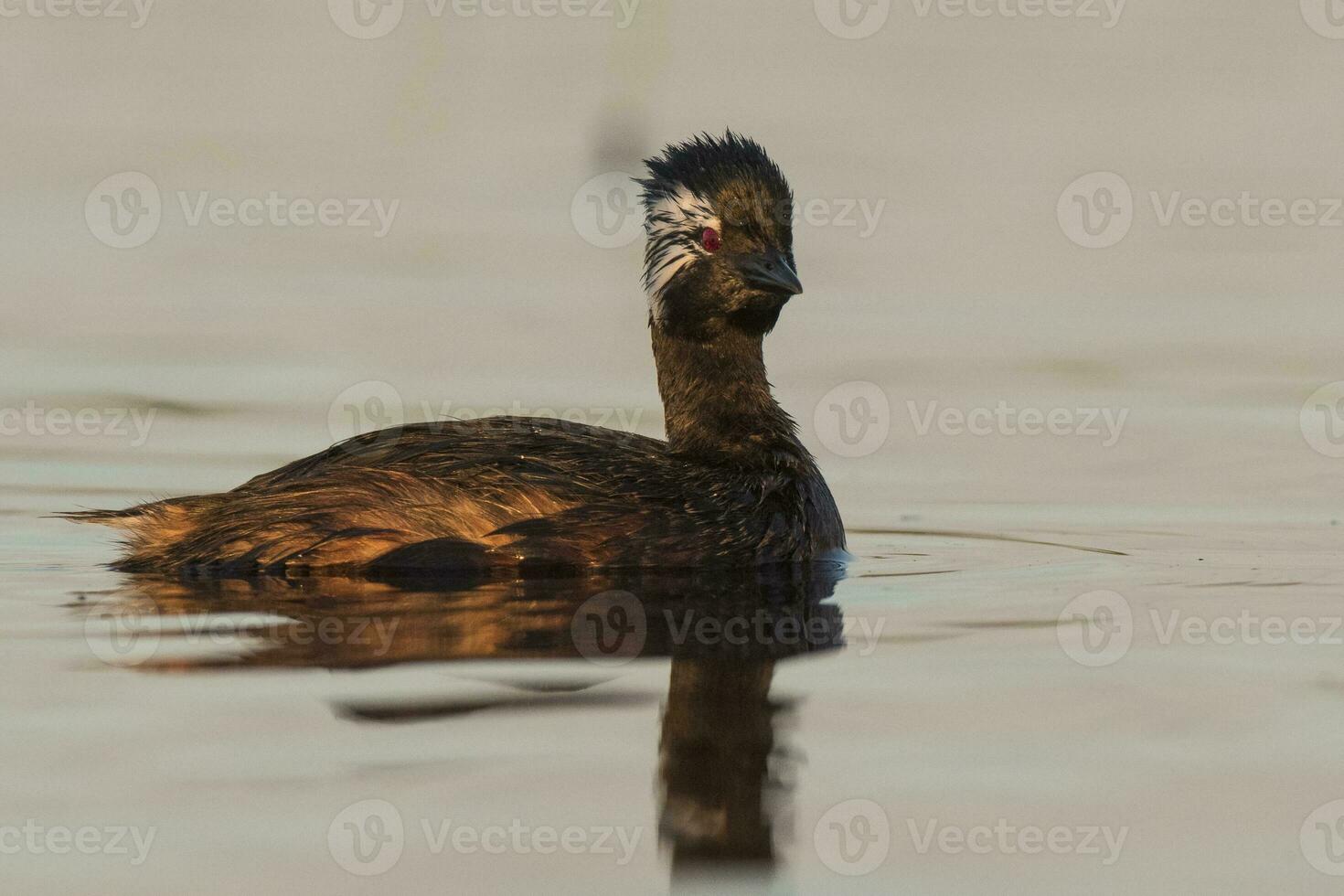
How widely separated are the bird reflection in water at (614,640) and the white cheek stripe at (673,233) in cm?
193

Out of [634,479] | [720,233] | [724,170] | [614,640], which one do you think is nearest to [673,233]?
[720,233]

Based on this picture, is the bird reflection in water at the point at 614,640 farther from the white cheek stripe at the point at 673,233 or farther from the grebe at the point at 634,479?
the white cheek stripe at the point at 673,233

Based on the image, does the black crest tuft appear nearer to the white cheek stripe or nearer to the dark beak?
the white cheek stripe

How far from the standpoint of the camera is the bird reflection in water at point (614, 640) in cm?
766

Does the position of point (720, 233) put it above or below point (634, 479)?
above

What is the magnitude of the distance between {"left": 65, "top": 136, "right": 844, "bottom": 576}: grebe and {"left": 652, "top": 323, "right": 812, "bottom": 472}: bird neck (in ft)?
0.03

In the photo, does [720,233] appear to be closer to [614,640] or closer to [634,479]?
[634,479]

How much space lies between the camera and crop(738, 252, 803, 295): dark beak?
12.4 m

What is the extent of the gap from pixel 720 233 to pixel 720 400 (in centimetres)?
96

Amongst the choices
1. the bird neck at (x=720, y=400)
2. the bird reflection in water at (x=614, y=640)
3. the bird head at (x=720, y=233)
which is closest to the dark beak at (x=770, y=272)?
the bird head at (x=720, y=233)

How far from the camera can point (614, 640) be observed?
9852mm

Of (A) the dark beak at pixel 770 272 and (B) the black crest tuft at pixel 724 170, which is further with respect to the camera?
(B) the black crest tuft at pixel 724 170

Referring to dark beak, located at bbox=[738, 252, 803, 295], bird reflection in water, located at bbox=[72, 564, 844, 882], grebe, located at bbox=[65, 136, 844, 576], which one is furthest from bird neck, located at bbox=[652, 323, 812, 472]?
bird reflection in water, located at bbox=[72, 564, 844, 882]

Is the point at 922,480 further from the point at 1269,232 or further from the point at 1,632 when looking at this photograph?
the point at 1269,232
